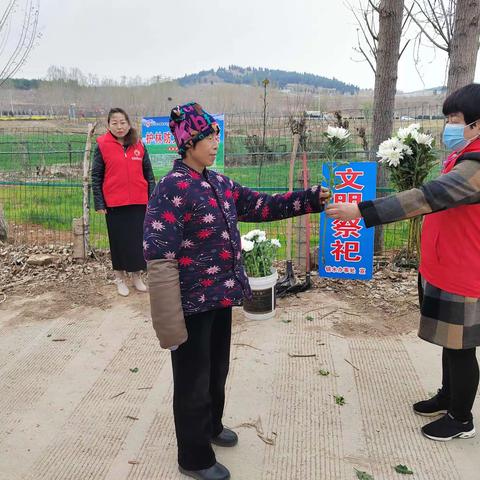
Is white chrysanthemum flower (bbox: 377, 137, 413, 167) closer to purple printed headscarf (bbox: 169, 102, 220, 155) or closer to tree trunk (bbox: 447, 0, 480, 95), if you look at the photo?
tree trunk (bbox: 447, 0, 480, 95)

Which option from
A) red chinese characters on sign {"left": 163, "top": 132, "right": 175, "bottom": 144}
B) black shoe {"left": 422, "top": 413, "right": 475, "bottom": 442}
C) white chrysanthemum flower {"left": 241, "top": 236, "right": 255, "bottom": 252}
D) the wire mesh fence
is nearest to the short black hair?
black shoe {"left": 422, "top": 413, "right": 475, "bottom": 442}

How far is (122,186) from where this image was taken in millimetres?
4613

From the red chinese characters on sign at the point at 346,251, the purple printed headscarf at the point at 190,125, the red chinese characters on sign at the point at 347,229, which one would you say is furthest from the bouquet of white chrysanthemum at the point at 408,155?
the purple printed headscarf at the point at 190,125

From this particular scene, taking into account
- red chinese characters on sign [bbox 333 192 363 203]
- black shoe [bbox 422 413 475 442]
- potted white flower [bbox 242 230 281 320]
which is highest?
red chinese characters on sign [bbox 333 192 363 203]

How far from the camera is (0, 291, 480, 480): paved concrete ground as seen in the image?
245cm

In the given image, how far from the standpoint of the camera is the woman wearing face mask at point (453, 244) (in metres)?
2.10

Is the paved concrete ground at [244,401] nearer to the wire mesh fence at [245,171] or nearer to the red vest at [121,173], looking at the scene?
the red vest at [121,173]

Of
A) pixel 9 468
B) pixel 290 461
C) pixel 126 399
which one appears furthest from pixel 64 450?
pixel 290 461

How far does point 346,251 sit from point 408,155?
3.85 feet

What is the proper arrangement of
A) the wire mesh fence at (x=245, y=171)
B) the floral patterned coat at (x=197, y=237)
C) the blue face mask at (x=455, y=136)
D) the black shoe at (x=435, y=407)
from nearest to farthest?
the floral patterned coat at (x=197, y=237)
the blue face mask at (x=455, y=136)
the black shoe at (x=435, y=407)
the wire mesh fence at (x=245, y=171)

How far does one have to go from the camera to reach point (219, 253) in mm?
2107

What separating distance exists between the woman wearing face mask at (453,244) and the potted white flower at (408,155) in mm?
1662

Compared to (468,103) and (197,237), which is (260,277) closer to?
(197,237)

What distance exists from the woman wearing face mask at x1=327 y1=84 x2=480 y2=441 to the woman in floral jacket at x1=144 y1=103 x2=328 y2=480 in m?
0.60
